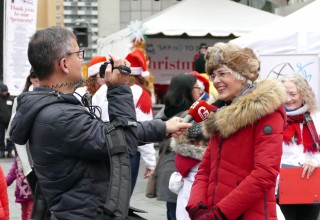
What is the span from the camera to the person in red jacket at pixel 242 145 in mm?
3424

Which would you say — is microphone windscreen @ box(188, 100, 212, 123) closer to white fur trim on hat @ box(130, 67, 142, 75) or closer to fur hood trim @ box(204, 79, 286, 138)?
fur hood trim @ box(204, 79, 286, 138)

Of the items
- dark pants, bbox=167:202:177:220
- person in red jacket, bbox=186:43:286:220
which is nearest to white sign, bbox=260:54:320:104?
dark pants, bbox=167:202:177:220

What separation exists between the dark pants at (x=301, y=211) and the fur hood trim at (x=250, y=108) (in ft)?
6.66

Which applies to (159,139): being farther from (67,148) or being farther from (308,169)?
(308,169)

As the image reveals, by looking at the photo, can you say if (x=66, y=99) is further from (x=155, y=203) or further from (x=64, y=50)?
(x=155, y=203)

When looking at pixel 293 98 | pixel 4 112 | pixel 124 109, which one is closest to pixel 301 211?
pixel 293 98

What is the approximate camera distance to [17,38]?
31.7ft

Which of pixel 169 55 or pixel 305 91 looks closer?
pixel 305 91

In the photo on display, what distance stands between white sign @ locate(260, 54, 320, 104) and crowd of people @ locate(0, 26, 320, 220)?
2.12 metres

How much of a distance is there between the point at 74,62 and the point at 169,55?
13323mm

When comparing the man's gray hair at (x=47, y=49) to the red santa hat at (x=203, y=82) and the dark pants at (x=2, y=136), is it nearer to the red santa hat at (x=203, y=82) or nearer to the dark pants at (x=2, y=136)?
the red santa hat at (x=203, y=82)

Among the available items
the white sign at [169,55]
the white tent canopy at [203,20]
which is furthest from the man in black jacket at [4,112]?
the white sign at [169,55]

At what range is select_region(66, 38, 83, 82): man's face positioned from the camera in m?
2.81

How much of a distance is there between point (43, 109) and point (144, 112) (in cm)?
422
